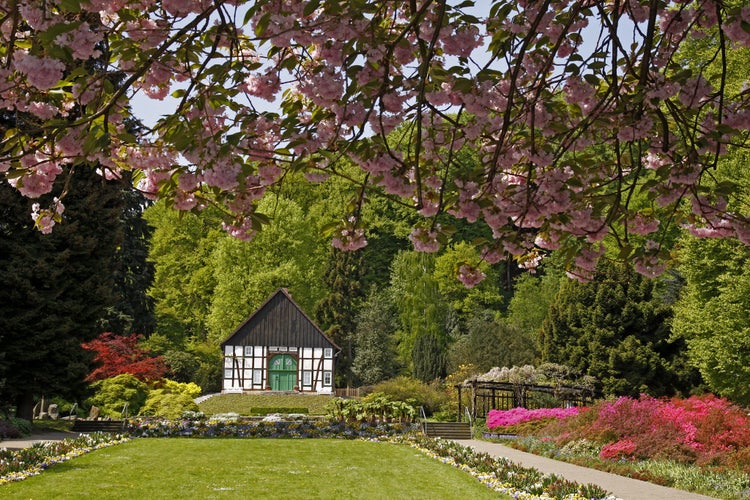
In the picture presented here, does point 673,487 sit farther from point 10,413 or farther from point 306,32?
point 10,413

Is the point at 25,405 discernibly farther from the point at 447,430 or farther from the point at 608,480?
the point at 608,480

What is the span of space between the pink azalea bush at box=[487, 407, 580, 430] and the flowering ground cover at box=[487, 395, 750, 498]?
1.95m

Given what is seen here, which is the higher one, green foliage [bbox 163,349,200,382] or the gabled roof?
the gabled roof

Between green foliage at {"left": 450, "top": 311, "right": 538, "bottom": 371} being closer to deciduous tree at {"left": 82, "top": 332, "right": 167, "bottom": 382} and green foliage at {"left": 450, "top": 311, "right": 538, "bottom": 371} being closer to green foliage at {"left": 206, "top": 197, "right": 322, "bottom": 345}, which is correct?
green foliage at {"left": 206, "top": 197, "right": 322, "bottom": 345}

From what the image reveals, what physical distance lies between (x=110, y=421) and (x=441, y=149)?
17.3 meters

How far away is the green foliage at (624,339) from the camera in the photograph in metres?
24.1

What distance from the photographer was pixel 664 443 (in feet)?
44.0

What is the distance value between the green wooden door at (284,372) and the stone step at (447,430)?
1657 centimetres

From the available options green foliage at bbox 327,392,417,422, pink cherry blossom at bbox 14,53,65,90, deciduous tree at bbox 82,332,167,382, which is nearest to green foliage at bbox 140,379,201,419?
deciduous tree at bbox 82,332,167,382

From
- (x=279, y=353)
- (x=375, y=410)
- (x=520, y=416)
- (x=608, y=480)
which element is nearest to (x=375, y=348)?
(x=279, y=353)

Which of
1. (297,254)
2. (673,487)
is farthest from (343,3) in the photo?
(297,254)

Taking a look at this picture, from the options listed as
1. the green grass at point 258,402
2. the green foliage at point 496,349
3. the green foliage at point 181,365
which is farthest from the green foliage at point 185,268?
the green foliage at point 496,349

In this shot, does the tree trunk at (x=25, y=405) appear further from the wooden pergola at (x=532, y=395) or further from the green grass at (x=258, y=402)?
the wooden pergola at (x=532, y=395)

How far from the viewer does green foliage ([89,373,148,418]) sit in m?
22.2
